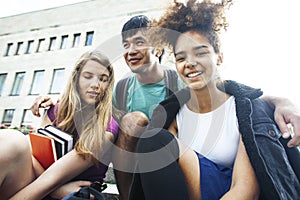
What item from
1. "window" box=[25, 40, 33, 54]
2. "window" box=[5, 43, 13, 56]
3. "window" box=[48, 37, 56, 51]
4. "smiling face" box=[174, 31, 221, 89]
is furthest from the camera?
"window" box=[5, 43, 13, 56]

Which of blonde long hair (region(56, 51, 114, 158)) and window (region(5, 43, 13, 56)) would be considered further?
window (region(5, 43, 13, 56))

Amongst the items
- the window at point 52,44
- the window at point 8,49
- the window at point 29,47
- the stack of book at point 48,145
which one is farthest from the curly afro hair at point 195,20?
the window at point 8,49

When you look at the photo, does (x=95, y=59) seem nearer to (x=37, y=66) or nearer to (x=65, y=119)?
(x=65, y=119)

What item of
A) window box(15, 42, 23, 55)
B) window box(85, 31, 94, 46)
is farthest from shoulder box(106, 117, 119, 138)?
window box(15, 42, 23, 55)

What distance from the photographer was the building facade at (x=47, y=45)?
30.6 ft

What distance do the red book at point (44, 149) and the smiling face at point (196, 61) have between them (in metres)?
0.61

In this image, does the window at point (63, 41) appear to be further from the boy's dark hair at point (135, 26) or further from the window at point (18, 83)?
the boy's dark hair at point (135, 26)

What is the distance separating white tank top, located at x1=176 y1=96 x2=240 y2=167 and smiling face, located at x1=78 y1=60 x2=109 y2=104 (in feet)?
1.42

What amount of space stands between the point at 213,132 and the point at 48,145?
0.64m

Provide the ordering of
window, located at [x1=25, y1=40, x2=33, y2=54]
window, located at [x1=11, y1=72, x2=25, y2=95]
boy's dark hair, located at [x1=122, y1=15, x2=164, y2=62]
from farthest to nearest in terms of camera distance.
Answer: window, located at [x1=25, y1=40, x2=33, y2=54] → window, located at [x1=11, y1=72, x2=25, y2=95] → boy's dark hair, located at [x1=122, y1=15, x2=164, y2=62]

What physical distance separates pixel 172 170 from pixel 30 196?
1.55 feet

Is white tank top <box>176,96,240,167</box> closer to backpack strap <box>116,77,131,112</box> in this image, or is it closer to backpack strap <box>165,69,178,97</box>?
backpack strap <box>165,69,178,97</box>

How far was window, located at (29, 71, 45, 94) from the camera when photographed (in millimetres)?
10219

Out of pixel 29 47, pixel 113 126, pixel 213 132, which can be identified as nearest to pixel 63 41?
pixel 29 47
